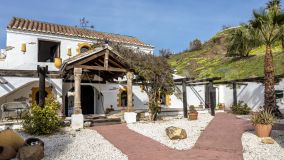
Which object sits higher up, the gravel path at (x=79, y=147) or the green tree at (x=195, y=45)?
the green tree at (x=195, y=45)

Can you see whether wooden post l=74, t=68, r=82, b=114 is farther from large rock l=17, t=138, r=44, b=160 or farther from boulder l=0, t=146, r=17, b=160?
large rock l=17, t=138, r=44, b=160

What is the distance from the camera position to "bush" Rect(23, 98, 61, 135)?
1190 centimetres

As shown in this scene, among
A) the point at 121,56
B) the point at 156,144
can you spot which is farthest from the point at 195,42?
the point at 156,144

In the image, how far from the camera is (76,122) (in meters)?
13.7

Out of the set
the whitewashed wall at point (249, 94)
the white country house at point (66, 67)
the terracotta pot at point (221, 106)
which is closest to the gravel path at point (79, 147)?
the white country house at point (66, 67)

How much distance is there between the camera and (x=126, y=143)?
1026cm

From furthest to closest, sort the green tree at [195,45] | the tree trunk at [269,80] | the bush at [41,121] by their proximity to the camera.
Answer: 1. the green tree at [195,45]
2. the tree trunk at [269,80]
3. the bush at [41,121]

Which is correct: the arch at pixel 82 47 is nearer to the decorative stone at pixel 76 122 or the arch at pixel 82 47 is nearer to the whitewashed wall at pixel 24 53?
the whitewashed wall at pixel 24 53

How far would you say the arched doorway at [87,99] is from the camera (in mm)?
20891

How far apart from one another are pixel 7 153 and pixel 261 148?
798 cm

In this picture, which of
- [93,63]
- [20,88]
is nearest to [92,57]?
[93,63]

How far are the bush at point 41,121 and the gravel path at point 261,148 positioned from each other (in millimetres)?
8005

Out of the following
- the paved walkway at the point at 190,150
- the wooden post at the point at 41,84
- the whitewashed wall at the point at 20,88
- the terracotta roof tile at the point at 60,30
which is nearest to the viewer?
the paved walkway at the point at 190,150

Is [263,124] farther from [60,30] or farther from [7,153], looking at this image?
[60,30]
